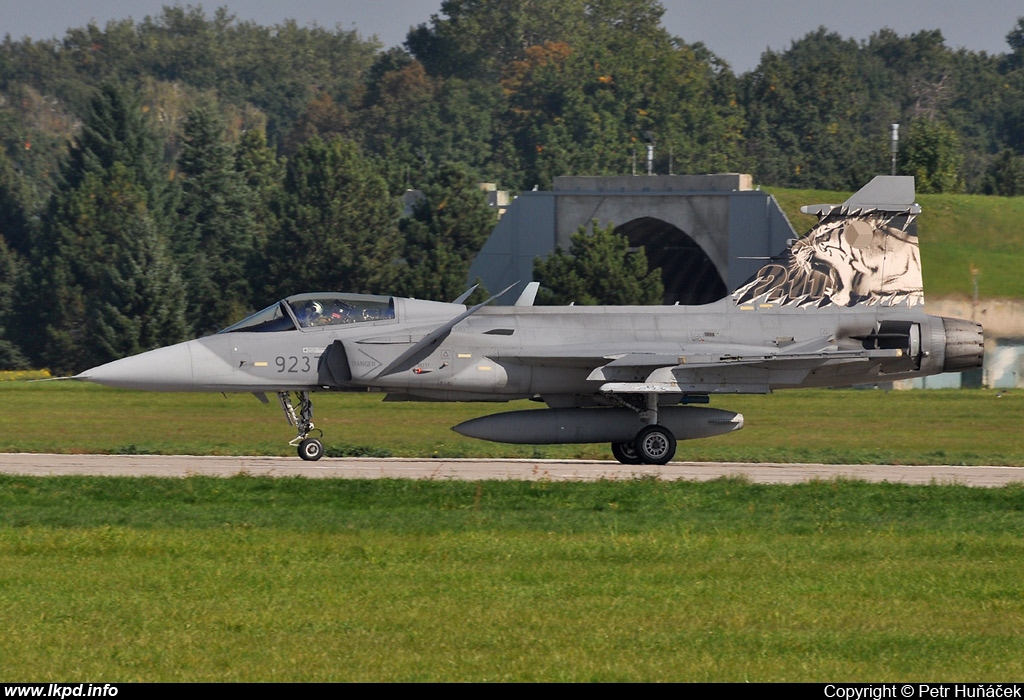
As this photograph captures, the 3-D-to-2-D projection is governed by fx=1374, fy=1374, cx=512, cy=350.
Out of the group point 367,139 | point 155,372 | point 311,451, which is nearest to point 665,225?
point 311,451

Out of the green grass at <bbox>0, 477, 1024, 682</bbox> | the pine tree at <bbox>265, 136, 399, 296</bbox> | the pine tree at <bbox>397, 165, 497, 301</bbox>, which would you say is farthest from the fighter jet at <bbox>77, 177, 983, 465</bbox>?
the pine tree at <bbox>265, 136, 399, 296</bbox>

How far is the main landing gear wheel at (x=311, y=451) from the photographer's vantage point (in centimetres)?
1912

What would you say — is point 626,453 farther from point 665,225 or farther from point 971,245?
point 665,225

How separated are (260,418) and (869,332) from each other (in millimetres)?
11575

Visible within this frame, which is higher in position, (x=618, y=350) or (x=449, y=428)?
(x=618, y=350)

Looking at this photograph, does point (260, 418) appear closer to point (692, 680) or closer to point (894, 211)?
point (894, 211)

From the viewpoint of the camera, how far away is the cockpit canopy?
1900 cm

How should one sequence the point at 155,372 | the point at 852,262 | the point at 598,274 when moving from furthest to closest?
the point at 598,274 → the point at 852,262 → the point at 155,372

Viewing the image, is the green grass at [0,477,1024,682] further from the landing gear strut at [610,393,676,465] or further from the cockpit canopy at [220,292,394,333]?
the cockpit canopy at [220,292,394,333]

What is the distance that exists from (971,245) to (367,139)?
277 ft

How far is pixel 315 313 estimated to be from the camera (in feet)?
62.6

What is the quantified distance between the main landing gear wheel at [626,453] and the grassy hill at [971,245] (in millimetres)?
15828

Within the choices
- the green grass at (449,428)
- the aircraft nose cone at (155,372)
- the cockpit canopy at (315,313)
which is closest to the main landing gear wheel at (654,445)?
the green grass at (449,428)

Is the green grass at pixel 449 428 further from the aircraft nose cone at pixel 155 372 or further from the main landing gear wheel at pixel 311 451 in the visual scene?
the aircraft nose cone at pixel 155 372
